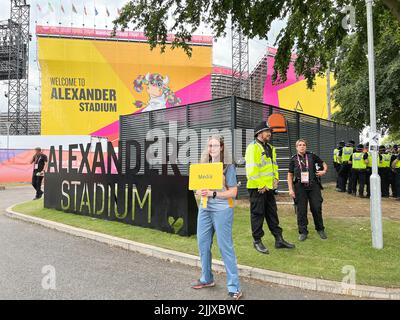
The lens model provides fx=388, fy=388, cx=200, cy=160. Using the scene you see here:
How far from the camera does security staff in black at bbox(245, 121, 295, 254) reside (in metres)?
5.98

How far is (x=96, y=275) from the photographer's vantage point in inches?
208

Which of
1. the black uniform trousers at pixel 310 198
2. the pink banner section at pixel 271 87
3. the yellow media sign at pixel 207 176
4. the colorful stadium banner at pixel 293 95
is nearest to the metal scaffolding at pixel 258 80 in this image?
the pink banner section at pixel 271 87

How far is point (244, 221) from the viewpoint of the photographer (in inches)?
329

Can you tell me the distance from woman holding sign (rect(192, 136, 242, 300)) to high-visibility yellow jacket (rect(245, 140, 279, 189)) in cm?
146

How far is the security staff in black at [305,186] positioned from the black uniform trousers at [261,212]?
77cm

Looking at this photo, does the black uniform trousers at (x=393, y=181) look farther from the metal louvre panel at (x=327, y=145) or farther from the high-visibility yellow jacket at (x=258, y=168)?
the high-visibility yellow jacket at (x=258, y=168)

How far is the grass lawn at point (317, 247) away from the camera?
5125 mm

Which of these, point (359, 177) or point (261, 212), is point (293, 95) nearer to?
point (359, 177)

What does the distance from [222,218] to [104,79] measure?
4049cm

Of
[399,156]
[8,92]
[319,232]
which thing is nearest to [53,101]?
[8,92]

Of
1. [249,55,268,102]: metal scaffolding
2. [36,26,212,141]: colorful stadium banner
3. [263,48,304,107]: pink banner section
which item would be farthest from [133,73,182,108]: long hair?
[263,48,304,107]: pink banner section

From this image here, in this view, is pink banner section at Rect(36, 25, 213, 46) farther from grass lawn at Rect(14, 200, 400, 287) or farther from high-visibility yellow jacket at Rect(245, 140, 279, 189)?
high-visibility yellow jacket at Rect(245, 140, 279, 189)

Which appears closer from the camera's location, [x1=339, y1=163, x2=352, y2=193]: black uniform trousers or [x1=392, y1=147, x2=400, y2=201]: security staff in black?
[x1=392, y1=147, x2=400, y2=201]: security staff in black

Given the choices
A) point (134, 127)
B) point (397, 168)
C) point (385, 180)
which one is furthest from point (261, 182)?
point (134, 127)
